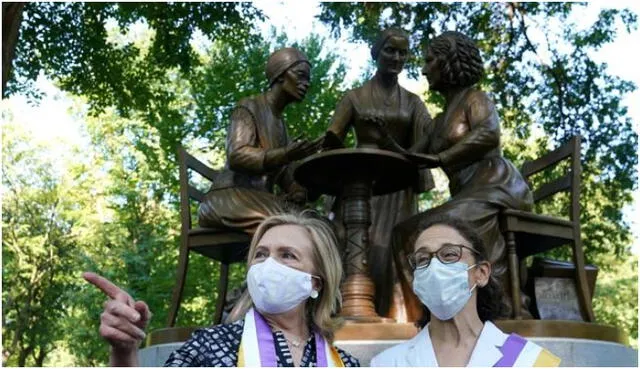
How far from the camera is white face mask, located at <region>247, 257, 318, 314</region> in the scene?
364 centimetres

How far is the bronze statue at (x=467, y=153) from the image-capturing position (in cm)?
692

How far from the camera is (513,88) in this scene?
51.8 feet

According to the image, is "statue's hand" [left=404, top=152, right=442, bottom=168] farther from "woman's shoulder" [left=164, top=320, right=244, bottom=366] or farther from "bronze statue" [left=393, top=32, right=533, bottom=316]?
"woman's shoulder" [left=164, top=320, right=244, bottom=366]

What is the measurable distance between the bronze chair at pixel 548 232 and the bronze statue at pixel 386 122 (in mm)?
1015

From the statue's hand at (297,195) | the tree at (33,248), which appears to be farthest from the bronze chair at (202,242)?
the tree at (33,248)

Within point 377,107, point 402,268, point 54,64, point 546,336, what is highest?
point 54,64

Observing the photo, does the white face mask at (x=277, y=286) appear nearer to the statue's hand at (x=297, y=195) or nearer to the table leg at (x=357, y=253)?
the table leg at (x=357, y=253)

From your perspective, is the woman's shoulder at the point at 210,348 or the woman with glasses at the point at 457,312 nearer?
the woman's shoulder at the point at 210,348

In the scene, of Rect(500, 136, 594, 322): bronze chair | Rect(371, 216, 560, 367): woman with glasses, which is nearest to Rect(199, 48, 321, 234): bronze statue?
Rect(500, 136, 594, 322): bronze chair

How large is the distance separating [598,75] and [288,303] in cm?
1287

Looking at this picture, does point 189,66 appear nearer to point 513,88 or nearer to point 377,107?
point 513,88

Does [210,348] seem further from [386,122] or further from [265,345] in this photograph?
[386,122]

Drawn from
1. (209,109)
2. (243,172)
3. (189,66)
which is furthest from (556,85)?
(243,172)

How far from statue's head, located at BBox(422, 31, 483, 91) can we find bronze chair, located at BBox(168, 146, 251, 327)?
6.60ft
